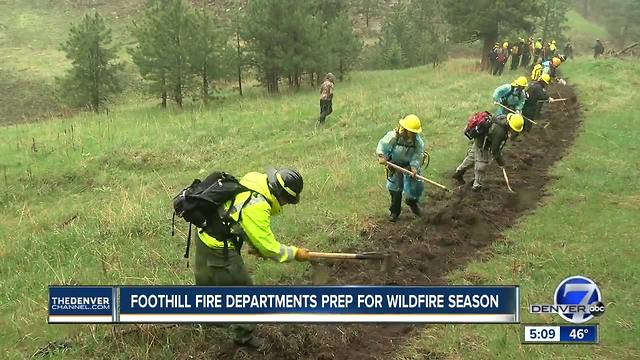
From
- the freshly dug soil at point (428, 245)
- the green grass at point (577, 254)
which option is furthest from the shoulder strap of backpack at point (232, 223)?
the green grass at point (577, 254)

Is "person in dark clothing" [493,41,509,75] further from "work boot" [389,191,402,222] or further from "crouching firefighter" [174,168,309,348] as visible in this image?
"crouching firefighter" [174,168,309,348]

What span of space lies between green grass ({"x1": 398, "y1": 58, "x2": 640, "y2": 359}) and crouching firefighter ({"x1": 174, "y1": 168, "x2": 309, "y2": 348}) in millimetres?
1915

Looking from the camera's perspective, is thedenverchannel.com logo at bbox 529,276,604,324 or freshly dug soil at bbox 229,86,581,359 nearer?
thedenverchannel.com logo at bbox 529,276,604,324

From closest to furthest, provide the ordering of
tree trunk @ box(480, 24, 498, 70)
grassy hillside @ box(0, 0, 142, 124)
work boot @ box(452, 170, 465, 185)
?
1. work boot @ box(452, 170, 465, 185)
2. tree trunk @ box(480, 24, 498, 70)
3. grassy hillside @ box(0, 0, 142, 124)

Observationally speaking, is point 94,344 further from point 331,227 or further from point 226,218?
point 331,227

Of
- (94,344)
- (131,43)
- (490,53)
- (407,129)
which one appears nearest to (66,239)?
(94,344)

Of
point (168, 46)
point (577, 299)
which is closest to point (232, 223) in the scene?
point (577, 299)

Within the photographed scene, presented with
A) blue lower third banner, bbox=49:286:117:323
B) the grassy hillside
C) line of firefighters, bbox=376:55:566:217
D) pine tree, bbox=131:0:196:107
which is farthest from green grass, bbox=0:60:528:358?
the grassy hillside

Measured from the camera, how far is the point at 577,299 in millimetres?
4406

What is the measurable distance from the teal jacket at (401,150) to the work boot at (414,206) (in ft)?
2.34

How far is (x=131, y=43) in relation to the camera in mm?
44688

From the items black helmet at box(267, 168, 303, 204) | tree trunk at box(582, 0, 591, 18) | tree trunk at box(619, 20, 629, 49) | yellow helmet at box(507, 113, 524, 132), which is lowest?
tree trunk at box(619, 20, 629, 49)

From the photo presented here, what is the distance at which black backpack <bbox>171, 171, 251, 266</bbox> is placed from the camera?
4723mm

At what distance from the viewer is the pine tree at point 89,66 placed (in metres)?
25.0
